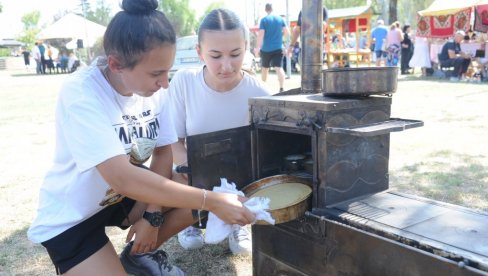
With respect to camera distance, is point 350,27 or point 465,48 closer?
point 465,48

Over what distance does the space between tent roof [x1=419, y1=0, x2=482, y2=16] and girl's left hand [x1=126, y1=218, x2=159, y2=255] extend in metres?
14.4

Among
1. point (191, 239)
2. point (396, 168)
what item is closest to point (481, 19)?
point (396, 168)

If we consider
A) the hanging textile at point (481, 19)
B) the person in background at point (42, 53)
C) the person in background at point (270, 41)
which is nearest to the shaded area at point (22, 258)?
the person in background at point (270, 41)

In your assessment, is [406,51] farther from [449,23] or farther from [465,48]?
[465,48]

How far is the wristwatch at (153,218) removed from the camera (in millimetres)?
2182

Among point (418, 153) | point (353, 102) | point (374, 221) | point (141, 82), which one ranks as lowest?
point (418, 153)

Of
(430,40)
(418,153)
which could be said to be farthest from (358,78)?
(430,40)

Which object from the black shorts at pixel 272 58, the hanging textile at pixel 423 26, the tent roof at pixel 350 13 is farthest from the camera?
the tent roof at pixel 350 13

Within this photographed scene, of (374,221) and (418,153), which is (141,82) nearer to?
(374,221)

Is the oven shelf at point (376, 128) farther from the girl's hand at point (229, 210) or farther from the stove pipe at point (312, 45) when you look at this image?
the stove pipe at point (312, 45)

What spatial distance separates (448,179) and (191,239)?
7.64 ft

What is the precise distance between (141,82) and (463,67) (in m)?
12.6

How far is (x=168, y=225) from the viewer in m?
2.40

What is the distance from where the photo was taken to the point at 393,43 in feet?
51.2
